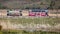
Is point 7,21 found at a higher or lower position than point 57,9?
lower

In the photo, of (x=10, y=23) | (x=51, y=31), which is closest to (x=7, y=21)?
(x=10, y=23)

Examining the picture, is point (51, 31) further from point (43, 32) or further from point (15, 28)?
point (15, 28)

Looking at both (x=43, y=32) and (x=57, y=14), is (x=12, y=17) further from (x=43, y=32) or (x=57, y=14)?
(x=57, y=14)

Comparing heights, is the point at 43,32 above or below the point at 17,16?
below

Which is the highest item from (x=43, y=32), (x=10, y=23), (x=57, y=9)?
(x=57, y=9)

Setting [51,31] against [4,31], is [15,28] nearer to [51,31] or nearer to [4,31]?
[4,31]

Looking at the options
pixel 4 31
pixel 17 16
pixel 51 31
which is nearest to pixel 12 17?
pixel 17 16

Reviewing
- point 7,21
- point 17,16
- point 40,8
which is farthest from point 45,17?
point 7,21
